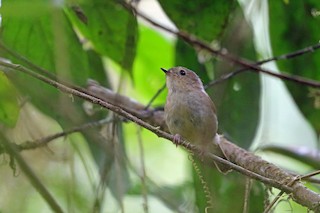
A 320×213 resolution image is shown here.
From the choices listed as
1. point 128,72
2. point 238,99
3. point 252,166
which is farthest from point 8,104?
point 238,99

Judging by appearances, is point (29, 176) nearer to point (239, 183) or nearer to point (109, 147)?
point (109, 147)

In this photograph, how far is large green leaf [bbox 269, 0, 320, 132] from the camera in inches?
129

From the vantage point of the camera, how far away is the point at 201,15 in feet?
10.3

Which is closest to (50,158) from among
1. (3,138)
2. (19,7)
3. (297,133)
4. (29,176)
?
(29,176)

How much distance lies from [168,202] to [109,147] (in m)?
0.60

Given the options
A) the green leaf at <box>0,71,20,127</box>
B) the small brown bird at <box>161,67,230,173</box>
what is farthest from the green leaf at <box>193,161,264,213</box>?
the green leaf at <box>0,71,20,127</box>

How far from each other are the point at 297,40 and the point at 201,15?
53 centimetres

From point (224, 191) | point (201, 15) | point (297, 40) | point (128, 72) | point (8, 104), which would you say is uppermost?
point (297, 40)

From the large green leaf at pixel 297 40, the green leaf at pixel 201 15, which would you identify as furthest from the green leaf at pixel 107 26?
the large green leaf at pixel 297 40

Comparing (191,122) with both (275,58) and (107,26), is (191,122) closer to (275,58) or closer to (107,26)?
(275,58)

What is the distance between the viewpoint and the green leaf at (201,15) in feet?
10.0

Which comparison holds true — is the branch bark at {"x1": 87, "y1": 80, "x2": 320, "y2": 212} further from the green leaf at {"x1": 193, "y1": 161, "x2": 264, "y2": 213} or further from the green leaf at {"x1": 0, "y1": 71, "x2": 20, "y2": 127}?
the green leaf at {"x1": 0, "y1": 71, "x2": 20, "y2": 127}

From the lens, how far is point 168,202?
330cm

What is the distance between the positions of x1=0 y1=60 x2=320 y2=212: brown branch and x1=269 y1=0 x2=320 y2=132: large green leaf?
483 millimetres
